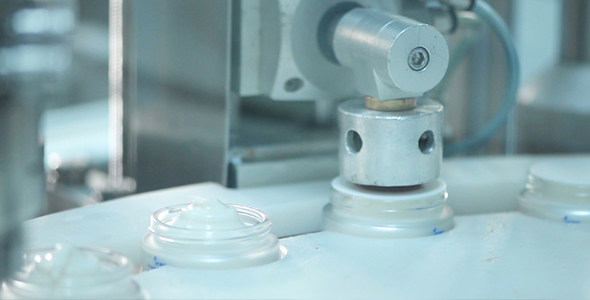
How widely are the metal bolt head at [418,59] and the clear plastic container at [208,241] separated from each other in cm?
16

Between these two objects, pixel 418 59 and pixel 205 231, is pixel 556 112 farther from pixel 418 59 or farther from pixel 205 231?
pixel 205 231

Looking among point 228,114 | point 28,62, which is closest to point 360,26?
point 228,114

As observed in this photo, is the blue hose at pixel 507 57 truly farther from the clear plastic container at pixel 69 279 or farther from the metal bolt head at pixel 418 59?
the clear plastic container at pixel 69 279

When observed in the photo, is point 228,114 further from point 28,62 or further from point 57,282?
point 28,62

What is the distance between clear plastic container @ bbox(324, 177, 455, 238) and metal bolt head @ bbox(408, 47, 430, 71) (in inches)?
3.9

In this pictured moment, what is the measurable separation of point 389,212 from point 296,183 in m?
0.14

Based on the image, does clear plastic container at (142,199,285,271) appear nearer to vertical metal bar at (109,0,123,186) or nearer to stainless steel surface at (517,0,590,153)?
vertical metal bar at (109,0,123,186)

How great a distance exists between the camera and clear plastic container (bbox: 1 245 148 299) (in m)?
0.38

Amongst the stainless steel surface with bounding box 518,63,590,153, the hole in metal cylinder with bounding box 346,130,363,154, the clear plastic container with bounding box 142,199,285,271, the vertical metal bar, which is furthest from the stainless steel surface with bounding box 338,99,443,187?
the stainless steel surface with bounding box 518,63,590,153

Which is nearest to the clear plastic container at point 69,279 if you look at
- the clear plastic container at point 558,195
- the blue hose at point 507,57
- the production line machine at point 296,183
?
the production line machine at point 296,183

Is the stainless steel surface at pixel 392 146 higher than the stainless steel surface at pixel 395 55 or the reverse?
the reverse

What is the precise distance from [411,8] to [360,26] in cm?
13

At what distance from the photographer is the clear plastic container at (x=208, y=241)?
1.51 ft

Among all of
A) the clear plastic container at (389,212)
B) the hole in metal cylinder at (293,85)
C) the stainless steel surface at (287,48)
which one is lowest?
the clear plastic container at (389,212)
